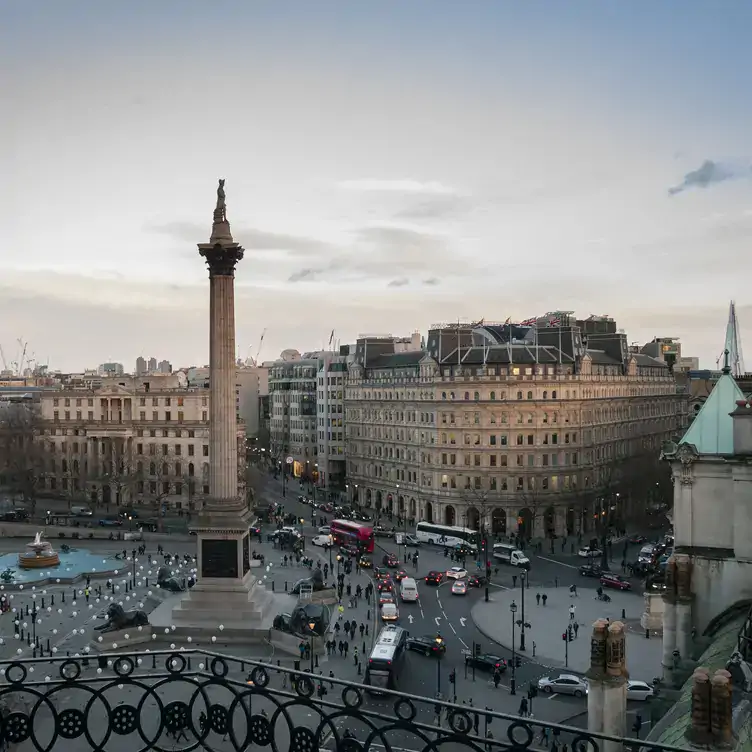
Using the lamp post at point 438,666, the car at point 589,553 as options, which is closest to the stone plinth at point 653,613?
the lamp post at point 438,666

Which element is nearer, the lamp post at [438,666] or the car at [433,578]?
the lamp post at [438,666]

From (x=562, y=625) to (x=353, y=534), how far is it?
22280mm

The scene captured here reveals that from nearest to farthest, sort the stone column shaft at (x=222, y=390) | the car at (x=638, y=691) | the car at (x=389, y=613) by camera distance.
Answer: the car at (x=638, y=691)
the car at (x=389, y=613)
the stone column shaft at (x=222, y=390)

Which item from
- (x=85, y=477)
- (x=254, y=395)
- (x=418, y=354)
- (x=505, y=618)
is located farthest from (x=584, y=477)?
(x=254, y=395)

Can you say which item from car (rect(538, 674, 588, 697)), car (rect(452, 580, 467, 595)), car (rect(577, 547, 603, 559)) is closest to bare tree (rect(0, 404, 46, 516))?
car (rect(452, 580, 467, 595))

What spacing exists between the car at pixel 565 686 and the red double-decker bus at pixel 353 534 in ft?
95.9

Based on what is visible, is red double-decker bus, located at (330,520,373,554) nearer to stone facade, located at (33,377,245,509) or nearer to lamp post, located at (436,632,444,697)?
lamp post, located at (436,632,444,697)

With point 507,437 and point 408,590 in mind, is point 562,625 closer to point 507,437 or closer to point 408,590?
point 408,590

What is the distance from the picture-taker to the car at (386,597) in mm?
48125

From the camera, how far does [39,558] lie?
59.2m

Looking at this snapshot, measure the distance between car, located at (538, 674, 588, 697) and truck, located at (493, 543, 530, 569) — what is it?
83.8ft

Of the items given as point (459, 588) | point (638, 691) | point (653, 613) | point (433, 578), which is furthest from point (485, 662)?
point (433, 578)

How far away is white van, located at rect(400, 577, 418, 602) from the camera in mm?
49281

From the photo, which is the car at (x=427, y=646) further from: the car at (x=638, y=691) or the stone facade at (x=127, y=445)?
the stone facade at (x=127, y=445)
